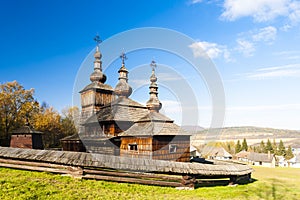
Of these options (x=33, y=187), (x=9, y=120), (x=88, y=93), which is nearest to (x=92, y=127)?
(x=88, y=93)

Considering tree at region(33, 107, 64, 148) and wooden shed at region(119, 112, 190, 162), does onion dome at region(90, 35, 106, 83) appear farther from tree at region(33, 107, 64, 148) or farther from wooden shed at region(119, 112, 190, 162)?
tree at region(33, 107, 64, 148)

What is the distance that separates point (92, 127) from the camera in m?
26.0

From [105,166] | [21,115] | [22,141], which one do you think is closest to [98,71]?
[22,141]

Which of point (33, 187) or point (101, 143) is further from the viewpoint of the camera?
point (101, 143)

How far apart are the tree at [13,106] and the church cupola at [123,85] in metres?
22.1

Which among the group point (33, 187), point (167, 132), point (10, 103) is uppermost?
point (10, 103)

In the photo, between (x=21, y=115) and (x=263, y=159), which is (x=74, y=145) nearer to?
(x=21, y=115)

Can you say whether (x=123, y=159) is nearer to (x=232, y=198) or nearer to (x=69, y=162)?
(x=69, y=162)

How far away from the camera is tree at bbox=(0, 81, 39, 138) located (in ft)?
130

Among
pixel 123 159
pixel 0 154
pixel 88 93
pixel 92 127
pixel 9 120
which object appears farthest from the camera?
pixel 9 120

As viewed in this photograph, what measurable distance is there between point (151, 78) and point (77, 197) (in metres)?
19.8

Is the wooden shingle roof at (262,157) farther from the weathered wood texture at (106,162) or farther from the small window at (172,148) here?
the weathered wood texture at (106,162)

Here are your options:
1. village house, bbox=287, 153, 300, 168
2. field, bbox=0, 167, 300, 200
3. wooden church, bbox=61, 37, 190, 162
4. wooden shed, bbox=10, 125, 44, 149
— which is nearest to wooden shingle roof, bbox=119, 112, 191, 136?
wooden church, bbox=61, 37, 190, 162

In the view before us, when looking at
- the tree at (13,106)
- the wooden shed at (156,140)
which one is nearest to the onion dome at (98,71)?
the wooden shed at (156,140)
